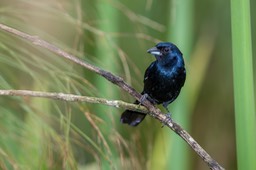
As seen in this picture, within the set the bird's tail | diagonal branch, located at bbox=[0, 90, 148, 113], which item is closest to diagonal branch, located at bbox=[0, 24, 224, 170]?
diagonal branch, located at bbox=[0, 90, 148, 113]

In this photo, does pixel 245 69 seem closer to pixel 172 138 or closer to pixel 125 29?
pixel 172 138

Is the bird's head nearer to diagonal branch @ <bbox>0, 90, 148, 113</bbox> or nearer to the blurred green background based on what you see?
the blurred green background

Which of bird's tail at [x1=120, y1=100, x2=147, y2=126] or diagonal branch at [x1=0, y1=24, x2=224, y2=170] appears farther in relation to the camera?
bird's tail at [x1=120, y1=100, x2=147, y2=126]

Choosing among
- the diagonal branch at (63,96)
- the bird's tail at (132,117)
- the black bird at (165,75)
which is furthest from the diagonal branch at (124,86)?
the black bird at (165,75)

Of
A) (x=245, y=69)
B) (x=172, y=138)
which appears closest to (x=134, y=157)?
(x=172, y=138)

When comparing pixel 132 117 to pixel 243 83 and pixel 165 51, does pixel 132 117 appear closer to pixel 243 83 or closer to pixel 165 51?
pixel 165 51

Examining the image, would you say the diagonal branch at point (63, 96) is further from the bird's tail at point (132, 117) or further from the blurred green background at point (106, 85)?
the bird's tail at point (132, 117)
